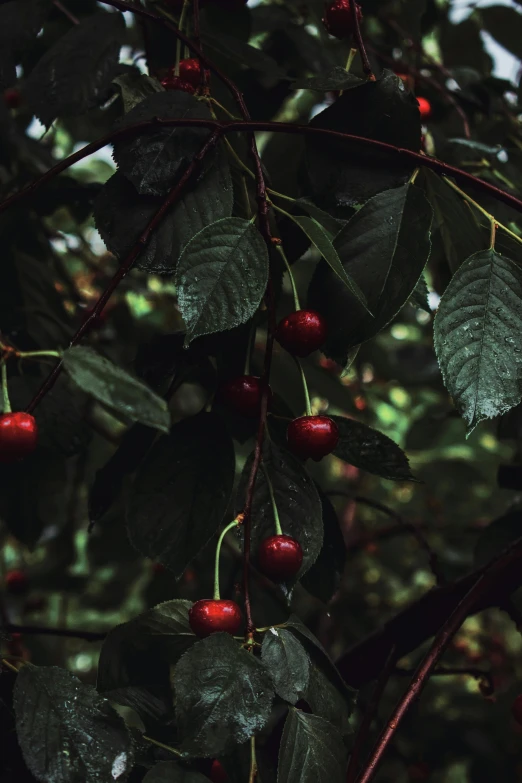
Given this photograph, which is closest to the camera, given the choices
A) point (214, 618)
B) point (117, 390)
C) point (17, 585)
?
point (117, 390)

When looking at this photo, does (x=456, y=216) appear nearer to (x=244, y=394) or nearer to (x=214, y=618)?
(x=244, y=394)

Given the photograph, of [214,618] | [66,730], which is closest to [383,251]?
[214,618]

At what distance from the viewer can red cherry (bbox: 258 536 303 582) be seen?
590 millimetres

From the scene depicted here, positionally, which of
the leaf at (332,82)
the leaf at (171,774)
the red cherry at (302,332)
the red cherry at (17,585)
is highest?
the leaf at (332,82)

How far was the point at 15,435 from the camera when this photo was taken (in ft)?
1.76

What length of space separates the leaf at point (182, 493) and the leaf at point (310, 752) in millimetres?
171

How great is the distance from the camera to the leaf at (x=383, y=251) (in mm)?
623

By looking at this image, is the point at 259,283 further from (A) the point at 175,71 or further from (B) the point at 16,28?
(B) the point at 16,28

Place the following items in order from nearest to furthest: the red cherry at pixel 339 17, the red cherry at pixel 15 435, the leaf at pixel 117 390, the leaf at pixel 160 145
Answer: the leaf at pixel 117 390 < the red cherry at pixel 15 435 < the leaf at pixel 160 145 < the red cherry at pixel 339 17

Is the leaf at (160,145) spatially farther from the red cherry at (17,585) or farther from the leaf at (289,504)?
the red cherry at (17,585)

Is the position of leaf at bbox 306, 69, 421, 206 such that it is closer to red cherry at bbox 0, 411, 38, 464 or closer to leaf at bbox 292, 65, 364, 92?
leaf at bbox 292, 65, 364, 92

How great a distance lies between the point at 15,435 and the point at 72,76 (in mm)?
550

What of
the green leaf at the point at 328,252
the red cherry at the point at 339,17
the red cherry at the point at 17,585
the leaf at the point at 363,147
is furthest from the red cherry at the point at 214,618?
the red cherry at the point at 17,585

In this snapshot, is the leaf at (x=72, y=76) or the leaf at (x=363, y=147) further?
the leaf at (x=72, y=76)
